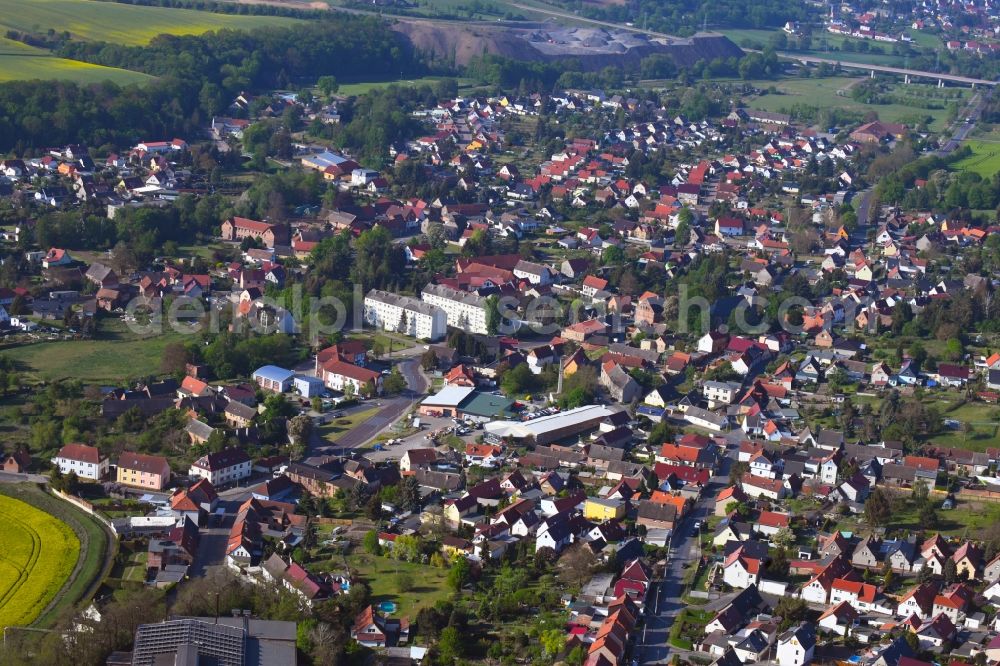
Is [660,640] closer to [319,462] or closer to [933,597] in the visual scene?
[933,597]

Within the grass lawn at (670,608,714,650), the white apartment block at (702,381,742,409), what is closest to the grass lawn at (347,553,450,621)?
the grass lawn at (670,608,714,650)

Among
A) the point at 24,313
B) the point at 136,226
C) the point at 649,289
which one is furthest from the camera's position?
the point at 136,226

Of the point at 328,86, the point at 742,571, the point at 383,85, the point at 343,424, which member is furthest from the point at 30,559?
the point at 383,85

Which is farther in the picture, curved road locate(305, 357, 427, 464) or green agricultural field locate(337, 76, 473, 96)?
green agricultural field locate(337, 76, 473, 96)

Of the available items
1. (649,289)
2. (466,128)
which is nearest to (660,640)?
(649,289)

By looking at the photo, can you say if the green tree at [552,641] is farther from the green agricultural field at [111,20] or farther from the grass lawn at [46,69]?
the green agricultural field at [111,20]

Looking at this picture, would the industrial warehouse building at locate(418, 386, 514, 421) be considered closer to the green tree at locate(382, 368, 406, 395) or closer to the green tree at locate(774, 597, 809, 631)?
the green tree at locate(382, 368, 406, 395)

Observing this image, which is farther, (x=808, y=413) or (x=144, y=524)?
(x=808, y=413)

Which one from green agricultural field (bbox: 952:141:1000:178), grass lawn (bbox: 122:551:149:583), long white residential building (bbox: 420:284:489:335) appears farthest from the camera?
green agricultural field (bbox: 952:141:1000:178)
